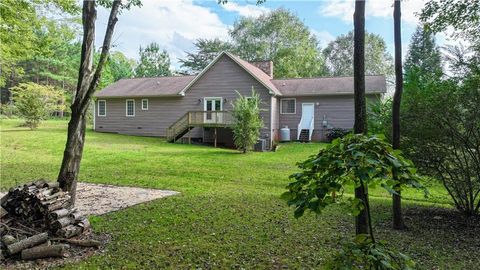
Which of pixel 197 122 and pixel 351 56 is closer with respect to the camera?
pixel 197 122

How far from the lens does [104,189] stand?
341 inches

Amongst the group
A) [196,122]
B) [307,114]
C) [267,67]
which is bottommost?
[196,122]

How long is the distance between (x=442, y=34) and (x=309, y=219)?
15.0 feet

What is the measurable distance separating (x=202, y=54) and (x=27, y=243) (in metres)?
40.0

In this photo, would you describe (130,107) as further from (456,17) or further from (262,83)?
(456,17)

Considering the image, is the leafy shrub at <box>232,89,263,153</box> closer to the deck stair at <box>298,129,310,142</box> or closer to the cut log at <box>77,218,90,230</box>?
the deck stair at <box>298,129,310,142</box>

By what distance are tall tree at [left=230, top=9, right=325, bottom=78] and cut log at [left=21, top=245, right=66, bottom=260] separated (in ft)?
102

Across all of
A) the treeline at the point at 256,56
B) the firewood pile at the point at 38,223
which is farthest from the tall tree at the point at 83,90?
the treeline at the point at 256,56

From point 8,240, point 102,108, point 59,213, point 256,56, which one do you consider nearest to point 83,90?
point 59,213

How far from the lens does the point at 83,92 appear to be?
218 inches

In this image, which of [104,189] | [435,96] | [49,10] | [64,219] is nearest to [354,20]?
[435,96]

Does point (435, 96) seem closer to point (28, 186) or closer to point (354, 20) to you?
point (354, 20)

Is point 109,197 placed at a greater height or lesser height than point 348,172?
lesser

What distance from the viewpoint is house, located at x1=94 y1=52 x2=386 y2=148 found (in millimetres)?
20672
